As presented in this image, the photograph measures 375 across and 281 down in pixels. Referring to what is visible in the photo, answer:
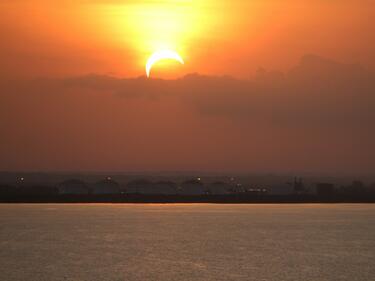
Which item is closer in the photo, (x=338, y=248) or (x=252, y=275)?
(x=252, y=275)

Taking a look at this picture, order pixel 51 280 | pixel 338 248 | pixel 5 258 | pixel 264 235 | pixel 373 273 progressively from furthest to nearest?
pixel 264 235 < pixel 338 248 < pixel 5 258 < pixel 373 273 < pixel 51 280

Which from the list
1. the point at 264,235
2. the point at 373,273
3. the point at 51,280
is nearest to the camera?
the point at 51,280

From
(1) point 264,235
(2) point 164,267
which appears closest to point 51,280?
(2) point 164,267

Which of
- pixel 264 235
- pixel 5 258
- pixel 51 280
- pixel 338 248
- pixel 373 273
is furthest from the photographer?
pixel 264 235

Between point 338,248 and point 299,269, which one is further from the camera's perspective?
point 338,248

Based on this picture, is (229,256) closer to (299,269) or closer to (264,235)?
(299,269)

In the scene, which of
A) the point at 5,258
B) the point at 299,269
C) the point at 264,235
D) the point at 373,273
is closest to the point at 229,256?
the point at 299,269

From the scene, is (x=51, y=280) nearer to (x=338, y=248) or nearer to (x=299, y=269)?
(x=299, y=269)

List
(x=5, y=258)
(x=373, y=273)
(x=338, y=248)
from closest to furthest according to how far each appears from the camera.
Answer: (x=373, y=273) < (x=5, y=258) < (x=338, y=248)
